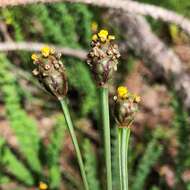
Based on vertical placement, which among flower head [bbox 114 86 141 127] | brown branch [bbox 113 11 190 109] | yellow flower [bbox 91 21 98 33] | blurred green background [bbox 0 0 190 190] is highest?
flower head [bbox 114 86 141 127]

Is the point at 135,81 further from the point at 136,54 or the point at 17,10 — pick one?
the point at 17,10

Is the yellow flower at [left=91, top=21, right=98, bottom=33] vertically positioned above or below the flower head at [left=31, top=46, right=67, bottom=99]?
below

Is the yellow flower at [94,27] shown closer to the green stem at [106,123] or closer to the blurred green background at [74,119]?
the blurred green background at [74,119]

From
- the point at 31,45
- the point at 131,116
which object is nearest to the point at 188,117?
the point at 31,45

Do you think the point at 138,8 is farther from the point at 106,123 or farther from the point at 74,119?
the point at 74,119

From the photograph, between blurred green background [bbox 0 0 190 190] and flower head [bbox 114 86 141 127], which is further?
blurred green background [bbox 0 0 190 190]

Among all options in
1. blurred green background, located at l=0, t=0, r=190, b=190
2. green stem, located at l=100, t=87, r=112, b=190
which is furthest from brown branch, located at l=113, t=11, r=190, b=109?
green stem, located at l=100, t=87, r=112, b=190

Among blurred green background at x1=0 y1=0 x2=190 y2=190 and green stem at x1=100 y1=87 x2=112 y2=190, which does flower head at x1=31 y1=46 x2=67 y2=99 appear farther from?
blurred green background at x1=0 y1=0 x2=190 y2=190
